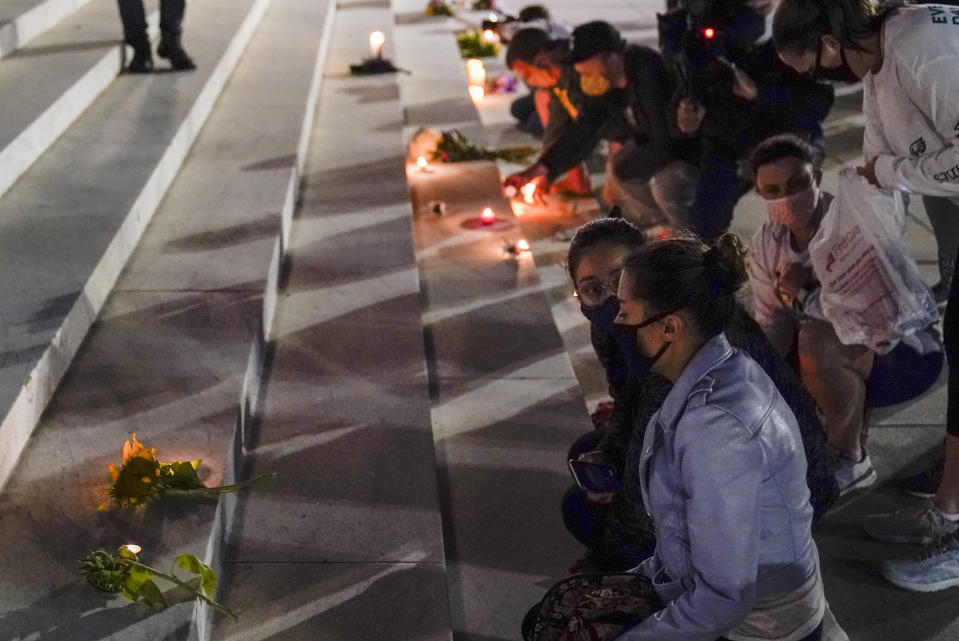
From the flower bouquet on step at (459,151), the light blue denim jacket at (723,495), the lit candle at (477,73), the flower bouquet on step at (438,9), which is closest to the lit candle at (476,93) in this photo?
the lit candle at (477,73)

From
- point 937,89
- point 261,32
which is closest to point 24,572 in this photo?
point 937,89

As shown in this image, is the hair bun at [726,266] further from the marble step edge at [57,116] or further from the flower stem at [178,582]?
the marble step edge at [57,116]

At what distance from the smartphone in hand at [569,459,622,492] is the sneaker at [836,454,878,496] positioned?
105 cm

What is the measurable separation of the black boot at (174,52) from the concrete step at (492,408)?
1.37 m

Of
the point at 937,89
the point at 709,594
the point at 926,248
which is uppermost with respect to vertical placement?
the point at 937,89

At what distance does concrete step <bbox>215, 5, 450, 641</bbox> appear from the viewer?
→ 2.94 m

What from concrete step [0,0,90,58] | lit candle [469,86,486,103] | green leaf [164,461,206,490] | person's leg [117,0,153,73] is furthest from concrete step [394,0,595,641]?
concrete step [0,0,90,58]

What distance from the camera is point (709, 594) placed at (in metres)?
2.05

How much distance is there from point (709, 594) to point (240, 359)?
2.06 m

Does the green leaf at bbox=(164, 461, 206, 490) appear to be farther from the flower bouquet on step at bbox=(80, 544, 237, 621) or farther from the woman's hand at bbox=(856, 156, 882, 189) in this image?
the woman's hand at bbox=(856, 156, 882, 189)

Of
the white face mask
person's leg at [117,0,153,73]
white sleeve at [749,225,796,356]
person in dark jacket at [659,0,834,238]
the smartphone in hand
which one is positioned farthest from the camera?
person's leg at [117,0,153,73]

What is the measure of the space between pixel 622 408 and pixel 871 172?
41.4 inches

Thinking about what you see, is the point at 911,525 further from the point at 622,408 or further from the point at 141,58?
the point at 141,58

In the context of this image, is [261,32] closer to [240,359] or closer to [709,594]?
[240,359]
